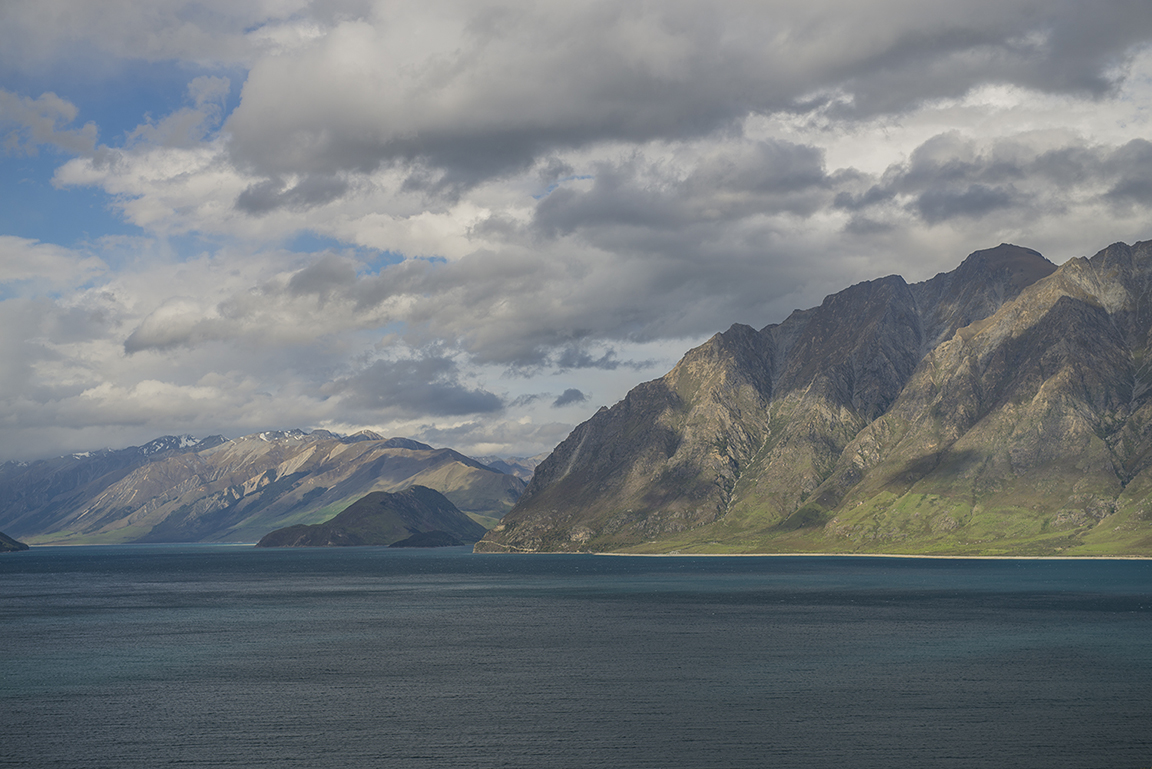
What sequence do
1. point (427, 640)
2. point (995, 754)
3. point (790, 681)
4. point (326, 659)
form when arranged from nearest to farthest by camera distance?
point (995, 754)
point (790, 681)
point (326, 659)
point (427, 640)

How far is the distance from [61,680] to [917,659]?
5266 inches

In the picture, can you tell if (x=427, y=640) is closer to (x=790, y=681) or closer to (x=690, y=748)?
(x=790, y=681)

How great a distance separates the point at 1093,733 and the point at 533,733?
200 feet

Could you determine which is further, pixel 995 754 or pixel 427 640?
pixel 427 640

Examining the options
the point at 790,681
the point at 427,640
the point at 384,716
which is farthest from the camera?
the point at 427,640

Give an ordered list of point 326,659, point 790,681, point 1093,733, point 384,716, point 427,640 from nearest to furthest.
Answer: point 1093,733
point 384,716
point 790,681
point 326,659
point 427,640

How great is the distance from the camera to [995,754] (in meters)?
88.1

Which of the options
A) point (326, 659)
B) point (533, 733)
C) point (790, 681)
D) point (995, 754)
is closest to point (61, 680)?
point (326, 659)

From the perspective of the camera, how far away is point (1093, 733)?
95438mm

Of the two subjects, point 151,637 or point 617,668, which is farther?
point 151,637

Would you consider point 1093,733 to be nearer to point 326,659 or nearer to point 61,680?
point 326,659

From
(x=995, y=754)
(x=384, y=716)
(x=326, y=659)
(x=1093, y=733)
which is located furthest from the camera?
(x=326, y=659)

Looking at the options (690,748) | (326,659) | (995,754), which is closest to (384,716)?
(690,748)

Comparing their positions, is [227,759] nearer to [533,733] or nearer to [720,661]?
[533,733]
